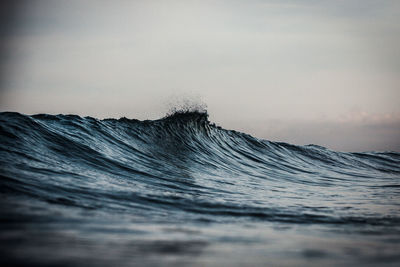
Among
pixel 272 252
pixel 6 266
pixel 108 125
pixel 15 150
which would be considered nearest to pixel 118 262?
pixel 6 266

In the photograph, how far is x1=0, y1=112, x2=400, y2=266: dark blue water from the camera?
2.38 metres

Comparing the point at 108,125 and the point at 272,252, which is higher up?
the point at 108,125

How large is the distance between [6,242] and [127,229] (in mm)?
872

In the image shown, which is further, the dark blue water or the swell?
the swell

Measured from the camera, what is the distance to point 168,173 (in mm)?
6871

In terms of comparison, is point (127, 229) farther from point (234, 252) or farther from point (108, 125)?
point (108, 125)

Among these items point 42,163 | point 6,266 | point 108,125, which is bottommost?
point 6,266

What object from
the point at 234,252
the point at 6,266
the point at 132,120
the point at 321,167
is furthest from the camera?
the point at 321,167

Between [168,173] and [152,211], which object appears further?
[168,173]

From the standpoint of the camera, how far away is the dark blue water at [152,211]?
7.80 ft

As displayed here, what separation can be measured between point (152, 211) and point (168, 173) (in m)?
3.07

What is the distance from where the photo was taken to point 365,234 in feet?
10.6

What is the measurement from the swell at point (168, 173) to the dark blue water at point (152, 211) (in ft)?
0.08

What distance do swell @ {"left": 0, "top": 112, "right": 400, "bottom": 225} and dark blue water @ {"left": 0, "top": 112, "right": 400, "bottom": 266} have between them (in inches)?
Result: 1.0
